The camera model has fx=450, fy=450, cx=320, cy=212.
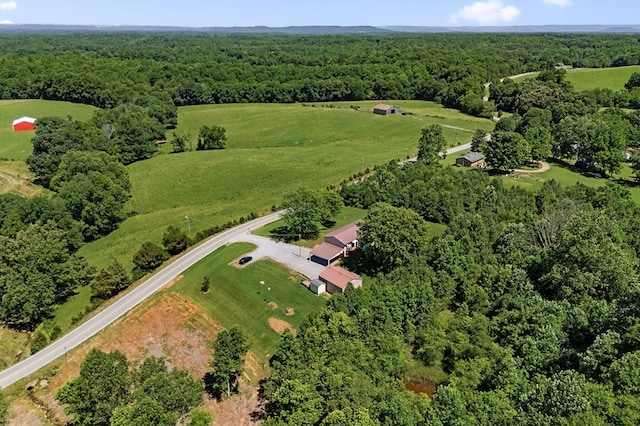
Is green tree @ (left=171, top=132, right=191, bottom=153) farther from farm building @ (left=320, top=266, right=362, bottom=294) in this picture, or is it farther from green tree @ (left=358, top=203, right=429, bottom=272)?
farm building @ (left=320, top=266, right=362, bottom=294)

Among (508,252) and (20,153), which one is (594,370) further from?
(20,153)

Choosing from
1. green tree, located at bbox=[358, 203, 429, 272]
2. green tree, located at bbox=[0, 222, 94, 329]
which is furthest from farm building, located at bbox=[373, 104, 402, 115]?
green tree, located at bbox=[0, 222, 94, 329]

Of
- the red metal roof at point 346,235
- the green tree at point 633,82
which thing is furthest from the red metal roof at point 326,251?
the green tree at point 633,82

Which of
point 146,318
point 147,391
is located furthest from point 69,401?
point 146,318

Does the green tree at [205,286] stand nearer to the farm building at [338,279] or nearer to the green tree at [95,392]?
the farm building at [338,279]

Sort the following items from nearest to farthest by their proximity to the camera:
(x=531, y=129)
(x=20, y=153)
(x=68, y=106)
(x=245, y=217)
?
1. (x=245, y=217)
2. (x=531, y=129)
3. (x=20, y=153)
4. (x=68, y=106)
